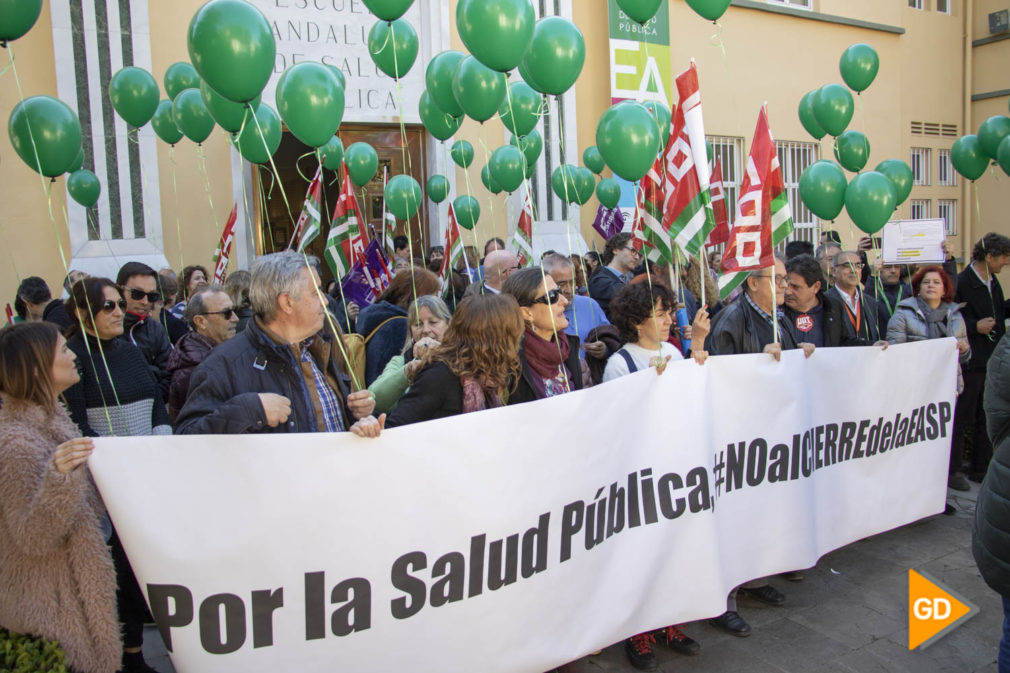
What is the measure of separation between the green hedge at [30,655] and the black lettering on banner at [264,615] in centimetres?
53

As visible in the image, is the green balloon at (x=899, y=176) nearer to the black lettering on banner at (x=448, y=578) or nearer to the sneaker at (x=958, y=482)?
the sneaker at (x=958, y=482)

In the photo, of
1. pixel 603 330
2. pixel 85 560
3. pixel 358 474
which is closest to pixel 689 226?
pixel 603 330

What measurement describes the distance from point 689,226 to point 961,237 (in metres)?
15.5

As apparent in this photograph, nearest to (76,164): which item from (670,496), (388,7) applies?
(388,7)

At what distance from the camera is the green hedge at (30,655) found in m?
2.09

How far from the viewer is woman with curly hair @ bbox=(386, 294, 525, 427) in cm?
288

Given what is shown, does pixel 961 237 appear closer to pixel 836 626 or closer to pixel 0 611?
pixel 836 626

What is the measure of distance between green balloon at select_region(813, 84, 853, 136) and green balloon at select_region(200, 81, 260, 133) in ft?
16.0

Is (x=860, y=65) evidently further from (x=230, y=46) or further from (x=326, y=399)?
(x=326, y=399)

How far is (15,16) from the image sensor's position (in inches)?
131

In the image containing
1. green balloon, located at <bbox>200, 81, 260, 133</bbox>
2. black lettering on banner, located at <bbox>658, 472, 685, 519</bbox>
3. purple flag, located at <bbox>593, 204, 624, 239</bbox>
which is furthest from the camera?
purple flag, located at <bbox>593, 204, 624, 239</bbox>

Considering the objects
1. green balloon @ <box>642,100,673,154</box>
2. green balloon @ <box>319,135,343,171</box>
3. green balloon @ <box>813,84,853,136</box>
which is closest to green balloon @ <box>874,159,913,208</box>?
green balloon @ <box>813,84,853,136</box>

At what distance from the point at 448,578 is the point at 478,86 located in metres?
3.61

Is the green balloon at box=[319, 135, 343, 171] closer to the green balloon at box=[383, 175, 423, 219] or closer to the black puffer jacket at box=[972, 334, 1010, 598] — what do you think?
the green balloon at box=[383, 175, 423, 219]
